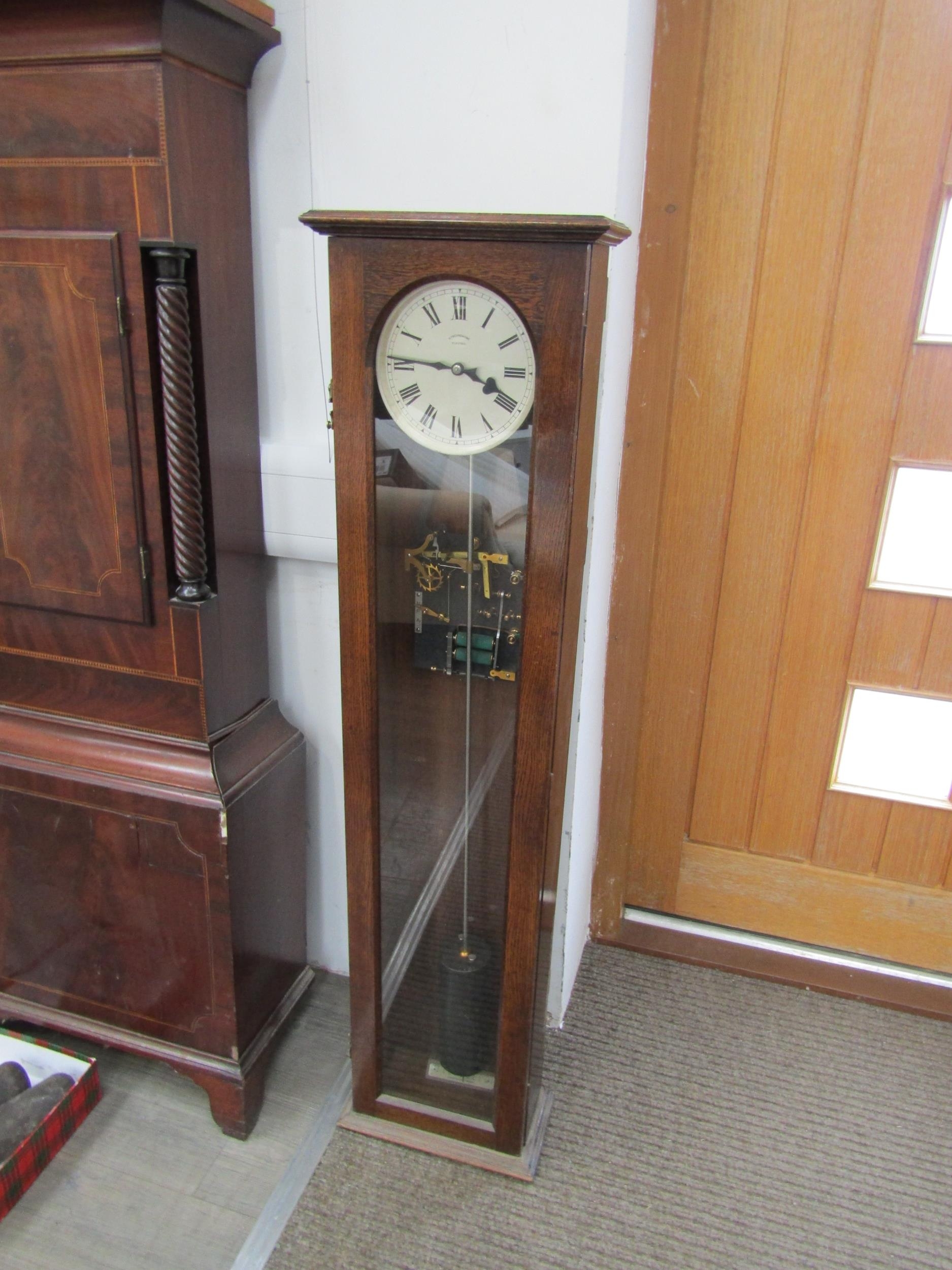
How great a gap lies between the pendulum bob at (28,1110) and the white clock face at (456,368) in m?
1.10

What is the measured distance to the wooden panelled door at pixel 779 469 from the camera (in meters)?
1.23

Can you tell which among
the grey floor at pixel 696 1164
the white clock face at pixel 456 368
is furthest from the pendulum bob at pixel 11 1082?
the white clock face at pixel 456 368

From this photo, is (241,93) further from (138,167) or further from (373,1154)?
(373,1154)

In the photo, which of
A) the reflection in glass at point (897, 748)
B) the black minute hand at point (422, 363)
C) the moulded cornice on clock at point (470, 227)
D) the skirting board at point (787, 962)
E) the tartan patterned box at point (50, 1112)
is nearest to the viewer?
the moulded cornice on clock at point (470, 227)

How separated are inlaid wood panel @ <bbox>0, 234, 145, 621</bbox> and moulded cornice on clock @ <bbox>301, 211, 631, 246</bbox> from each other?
306mm

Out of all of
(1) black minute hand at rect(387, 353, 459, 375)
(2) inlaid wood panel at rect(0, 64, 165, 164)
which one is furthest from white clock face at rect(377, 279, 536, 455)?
(2) inlaid wood panel at rect(0, 64, 165, 164)

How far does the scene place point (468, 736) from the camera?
1.21 m

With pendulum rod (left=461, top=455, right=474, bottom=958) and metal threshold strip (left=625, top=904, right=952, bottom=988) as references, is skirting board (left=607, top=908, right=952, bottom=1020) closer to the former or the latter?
metal threshold strip (left=625, top=904, right=952, bottom=988)

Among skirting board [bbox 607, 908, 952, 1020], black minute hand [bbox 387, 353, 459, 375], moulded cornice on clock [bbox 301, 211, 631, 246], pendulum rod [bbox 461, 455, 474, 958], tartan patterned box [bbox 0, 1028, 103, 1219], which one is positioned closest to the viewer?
moulded cornice on clock [bbox 301, 211, 631, 246]

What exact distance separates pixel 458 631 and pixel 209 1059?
0.76m

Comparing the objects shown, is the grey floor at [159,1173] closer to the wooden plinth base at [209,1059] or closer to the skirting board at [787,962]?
the wooden plinth base at [209,1059]

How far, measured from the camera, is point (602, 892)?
173 centimetres

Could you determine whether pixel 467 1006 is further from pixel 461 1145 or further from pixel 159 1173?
pixel 159 1173

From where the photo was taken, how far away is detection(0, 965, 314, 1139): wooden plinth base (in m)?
1.33
